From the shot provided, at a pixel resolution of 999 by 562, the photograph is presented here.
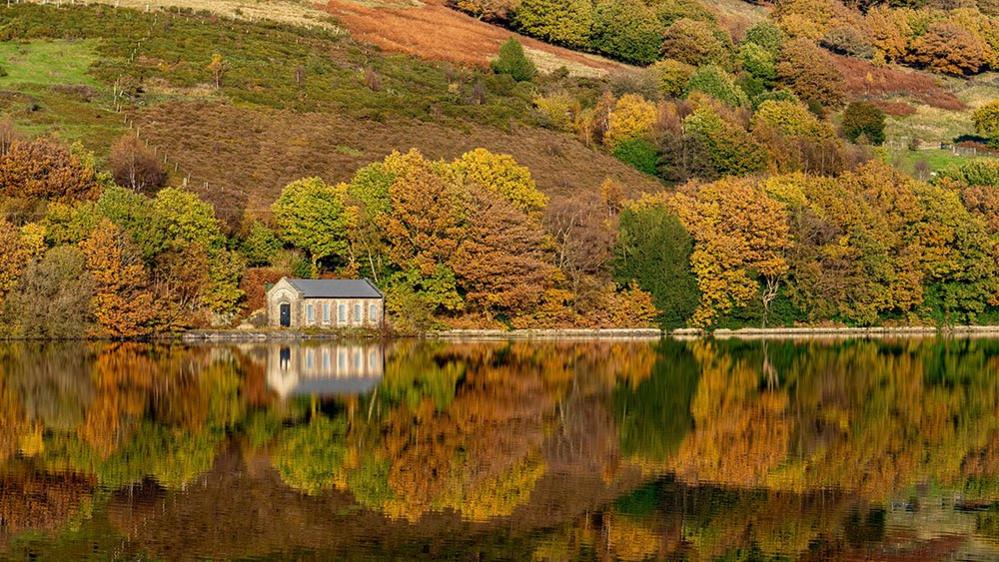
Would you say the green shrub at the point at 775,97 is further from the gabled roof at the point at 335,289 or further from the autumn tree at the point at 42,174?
the autumn tree at the point at 42,174

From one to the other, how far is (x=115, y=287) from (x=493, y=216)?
74.1 feet

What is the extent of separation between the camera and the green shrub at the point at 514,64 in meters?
136

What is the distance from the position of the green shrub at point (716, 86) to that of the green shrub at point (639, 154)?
13.1 metres

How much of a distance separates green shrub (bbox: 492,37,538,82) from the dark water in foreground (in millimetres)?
78815

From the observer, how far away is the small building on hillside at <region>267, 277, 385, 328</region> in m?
79.7

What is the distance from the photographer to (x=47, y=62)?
378ft

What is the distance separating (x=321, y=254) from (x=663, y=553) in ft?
198

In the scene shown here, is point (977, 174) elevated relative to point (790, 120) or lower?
lower

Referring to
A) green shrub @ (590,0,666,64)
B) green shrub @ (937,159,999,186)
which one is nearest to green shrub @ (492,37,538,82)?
green shrub @ (590,0,666,64)

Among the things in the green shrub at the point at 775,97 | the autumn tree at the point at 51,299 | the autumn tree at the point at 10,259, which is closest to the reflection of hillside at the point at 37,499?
the autumn tree at the point at 51,299

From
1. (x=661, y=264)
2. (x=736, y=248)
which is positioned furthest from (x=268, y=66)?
(x=736, y=248)

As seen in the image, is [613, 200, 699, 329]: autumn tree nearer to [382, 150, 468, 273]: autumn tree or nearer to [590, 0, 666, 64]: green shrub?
[382, 150, 468, 273]: autumn tree

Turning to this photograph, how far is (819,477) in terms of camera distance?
34.6 metres

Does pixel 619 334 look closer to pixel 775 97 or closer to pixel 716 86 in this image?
pixel 716 86
